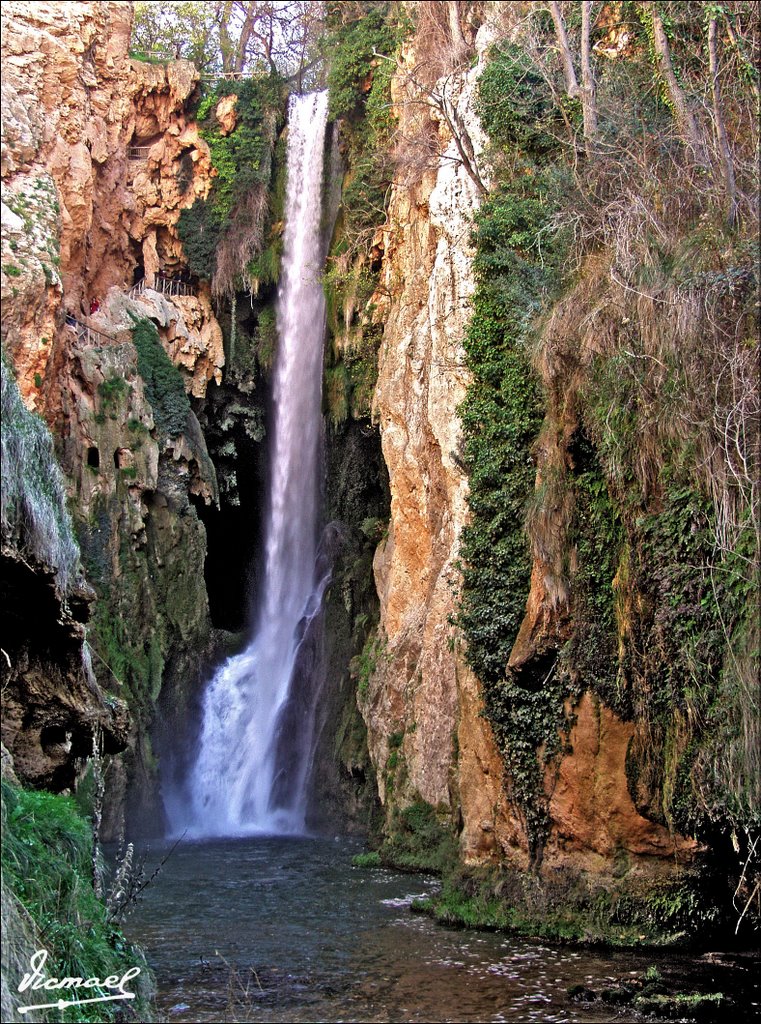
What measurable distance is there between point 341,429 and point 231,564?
5.80 m

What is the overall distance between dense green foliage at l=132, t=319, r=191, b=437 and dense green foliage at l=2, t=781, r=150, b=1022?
716 inches

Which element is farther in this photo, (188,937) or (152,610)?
(152,610)

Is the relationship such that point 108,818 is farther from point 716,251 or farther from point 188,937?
point 716,251

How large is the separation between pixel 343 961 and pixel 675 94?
1165 cm

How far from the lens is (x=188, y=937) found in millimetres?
12383

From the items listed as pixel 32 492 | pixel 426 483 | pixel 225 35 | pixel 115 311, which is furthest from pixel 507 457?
pixel 225 35

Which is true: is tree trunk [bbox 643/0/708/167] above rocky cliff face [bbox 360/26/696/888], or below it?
above

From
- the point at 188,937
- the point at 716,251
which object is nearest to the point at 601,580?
the point at 716,251

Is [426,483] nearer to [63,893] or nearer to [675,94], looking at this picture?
[675,94]

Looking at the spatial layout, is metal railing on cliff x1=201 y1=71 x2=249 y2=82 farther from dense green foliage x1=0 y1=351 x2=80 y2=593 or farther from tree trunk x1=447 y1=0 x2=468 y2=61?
dense green foliage x1=0 y1=351 x2=80 y2=593

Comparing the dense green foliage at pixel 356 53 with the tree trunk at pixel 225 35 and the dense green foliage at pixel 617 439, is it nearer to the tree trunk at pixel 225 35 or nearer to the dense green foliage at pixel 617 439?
the tree trunk at pixel 225 35

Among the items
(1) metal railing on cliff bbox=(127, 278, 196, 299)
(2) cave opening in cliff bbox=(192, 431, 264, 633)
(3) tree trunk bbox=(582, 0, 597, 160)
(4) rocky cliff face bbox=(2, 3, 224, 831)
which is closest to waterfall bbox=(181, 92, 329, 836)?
(2) cave opening in cliff bbox=(192, 431, 264, 633)

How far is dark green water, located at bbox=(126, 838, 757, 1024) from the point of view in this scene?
373 inches

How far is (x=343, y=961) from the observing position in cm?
1138
